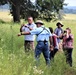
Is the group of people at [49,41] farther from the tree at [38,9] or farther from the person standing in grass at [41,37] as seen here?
the tree at [38,9]

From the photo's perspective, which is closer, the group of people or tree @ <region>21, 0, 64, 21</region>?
the group of people

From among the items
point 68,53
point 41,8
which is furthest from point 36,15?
point 68,53

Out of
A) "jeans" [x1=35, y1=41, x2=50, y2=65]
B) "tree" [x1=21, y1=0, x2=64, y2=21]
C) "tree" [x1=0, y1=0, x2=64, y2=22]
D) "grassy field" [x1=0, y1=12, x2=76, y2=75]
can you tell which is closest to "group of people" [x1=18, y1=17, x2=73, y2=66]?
"jeans" [x1=35, y1=41, x2=50, y2=65]

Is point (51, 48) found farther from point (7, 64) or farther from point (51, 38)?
point (7, 64)

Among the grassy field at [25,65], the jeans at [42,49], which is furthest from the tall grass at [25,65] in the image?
the jeans at [42,49]

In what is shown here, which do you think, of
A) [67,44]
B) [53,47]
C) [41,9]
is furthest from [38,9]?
[53,47]

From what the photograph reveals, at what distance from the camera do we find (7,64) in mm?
8344

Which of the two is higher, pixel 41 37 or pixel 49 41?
pixel 41 37

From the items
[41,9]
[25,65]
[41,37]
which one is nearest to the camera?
[25,65]

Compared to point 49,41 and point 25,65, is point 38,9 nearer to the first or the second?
point 49,41

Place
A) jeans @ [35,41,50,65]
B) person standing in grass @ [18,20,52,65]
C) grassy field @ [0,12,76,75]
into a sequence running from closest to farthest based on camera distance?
grassy field @ [0,12,76,75] → person standing in grass @ [18,20,52,65] → jeans @ [35,41,50,65]

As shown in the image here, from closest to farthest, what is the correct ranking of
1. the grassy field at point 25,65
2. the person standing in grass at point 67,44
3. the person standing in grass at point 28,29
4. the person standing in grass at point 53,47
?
the grassy field at point 25,65 → the person standing in grass at point 53,47 → the person standing in grass at point 28,29 → the person standing in grass at point 67,44

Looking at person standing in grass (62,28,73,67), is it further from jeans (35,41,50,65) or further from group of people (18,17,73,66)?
jeans (35,41,50,65)

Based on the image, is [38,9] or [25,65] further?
[38,9]
